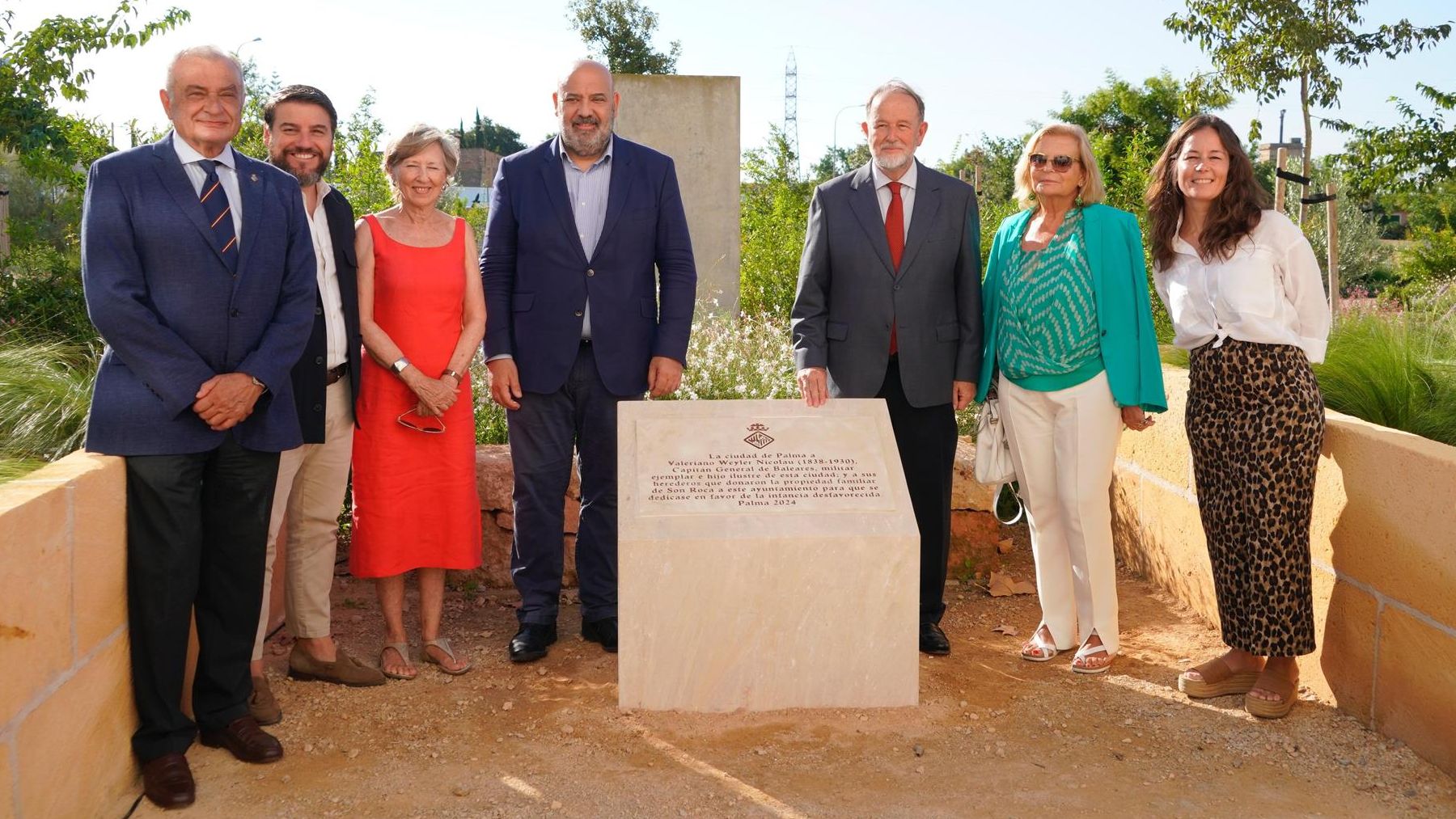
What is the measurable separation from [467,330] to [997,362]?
6.77ft

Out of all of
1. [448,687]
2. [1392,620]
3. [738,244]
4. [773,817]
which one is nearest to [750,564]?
[773,817]

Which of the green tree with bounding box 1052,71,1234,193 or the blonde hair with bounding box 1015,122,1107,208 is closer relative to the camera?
the blonde hair with bounding box 1015,122,1107,208

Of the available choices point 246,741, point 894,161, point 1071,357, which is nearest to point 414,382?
point 246,741

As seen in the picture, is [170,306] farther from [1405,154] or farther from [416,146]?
[1405,154]

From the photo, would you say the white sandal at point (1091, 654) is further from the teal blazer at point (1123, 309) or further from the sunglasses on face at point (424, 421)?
the sunglasses on face at point (424, 421)

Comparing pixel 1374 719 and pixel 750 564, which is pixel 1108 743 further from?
pixel 750 564

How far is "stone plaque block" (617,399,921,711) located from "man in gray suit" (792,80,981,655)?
1.90 feet

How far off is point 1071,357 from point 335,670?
2.97m

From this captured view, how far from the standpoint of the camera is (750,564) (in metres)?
4.00

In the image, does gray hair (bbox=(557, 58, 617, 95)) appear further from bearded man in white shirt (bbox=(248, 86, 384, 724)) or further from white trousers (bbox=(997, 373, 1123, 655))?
white trousers (bbox=(997, 373, 1123, 655))

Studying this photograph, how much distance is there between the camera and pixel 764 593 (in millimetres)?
4016

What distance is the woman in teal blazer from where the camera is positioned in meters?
4.27

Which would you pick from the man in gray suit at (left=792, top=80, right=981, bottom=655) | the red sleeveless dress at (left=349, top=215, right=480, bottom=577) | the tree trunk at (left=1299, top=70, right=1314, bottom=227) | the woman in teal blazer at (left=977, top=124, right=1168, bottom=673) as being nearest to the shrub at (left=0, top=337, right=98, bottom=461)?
the red sleeveless dress at (left=349, top=215, right=480, bottom=577)

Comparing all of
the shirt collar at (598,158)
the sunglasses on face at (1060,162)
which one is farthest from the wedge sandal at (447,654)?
the sunglasses on face at (1060,162)
